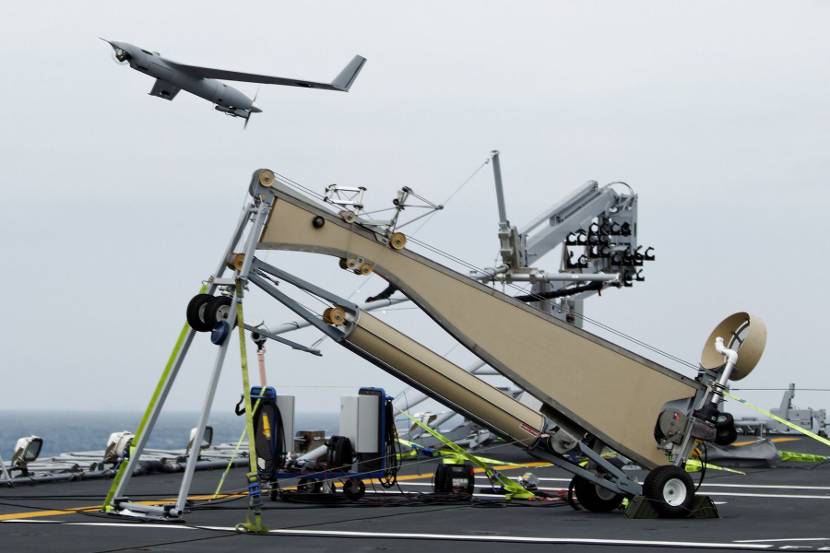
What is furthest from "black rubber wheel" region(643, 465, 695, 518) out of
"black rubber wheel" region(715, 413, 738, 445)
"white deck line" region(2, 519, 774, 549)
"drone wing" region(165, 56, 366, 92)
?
"drone wing" region(165, 56, 366, 92)

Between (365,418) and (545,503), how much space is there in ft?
12.4

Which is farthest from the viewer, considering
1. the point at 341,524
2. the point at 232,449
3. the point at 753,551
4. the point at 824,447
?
the point at 824,447

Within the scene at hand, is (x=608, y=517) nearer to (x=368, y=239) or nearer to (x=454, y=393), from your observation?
(x=454, y=393)

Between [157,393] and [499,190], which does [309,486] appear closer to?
[157,393]

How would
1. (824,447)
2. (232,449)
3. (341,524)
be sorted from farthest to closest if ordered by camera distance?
(824,447), (232,449), (341,524)

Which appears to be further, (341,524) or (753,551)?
(341,524)

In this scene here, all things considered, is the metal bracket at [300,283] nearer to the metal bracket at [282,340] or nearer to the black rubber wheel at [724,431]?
the metal bracket at [282,340]

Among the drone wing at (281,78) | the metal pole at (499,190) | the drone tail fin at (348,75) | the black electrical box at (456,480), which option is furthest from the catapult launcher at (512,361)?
the metal pole at (499,190)

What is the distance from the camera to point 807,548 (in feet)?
53.7

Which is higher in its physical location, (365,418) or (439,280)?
(439,280)

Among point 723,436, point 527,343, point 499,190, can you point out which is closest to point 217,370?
point 527,343

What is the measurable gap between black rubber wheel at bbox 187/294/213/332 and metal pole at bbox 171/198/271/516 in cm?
41

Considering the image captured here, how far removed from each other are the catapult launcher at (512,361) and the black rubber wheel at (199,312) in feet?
0.16

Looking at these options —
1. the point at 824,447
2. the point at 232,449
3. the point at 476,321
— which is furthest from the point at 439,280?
the point at 824,447
